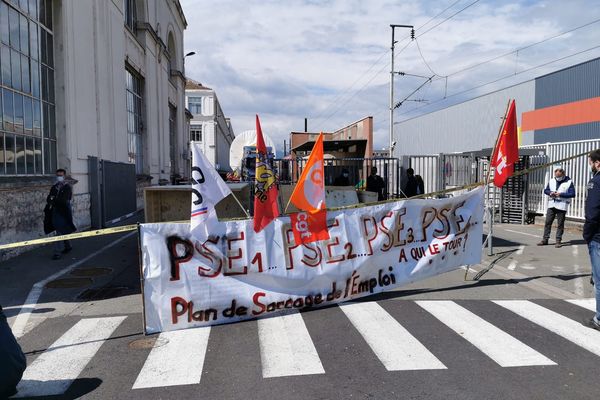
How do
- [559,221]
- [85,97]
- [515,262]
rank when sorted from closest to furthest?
[515,262] → [559,221] → [85,97]

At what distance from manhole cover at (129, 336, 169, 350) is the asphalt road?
0.04 feet

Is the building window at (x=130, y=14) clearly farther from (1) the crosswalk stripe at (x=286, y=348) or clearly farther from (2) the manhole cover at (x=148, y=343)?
(1) the crosswalk stripe at (x=286, y=348)

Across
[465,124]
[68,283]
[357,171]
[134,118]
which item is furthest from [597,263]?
[465,124]

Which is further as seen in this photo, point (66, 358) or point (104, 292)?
point (104, 292)

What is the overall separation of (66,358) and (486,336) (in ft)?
14.3

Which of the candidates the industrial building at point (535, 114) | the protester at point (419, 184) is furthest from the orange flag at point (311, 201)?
the industrial building at point (535, 114)

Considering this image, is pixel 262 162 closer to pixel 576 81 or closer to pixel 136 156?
pixel 136 156

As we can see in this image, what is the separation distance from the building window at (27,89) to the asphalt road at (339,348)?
12.5 ft

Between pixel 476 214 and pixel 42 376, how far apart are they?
648 centimetres

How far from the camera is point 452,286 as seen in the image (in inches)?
298

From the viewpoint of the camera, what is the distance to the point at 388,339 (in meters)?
5.11

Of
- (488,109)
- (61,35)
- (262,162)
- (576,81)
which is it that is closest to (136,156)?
(61,35)

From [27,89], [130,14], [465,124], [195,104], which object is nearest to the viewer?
[27,89]

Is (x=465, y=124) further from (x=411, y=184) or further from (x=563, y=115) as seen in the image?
(x=411, y=184)
